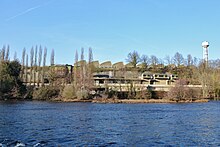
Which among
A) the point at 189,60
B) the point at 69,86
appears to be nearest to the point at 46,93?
the point at 69,86

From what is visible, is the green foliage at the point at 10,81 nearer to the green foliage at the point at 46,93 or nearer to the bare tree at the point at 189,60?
the green foliage at the point at 46,93

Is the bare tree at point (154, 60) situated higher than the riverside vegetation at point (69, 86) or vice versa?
the bare tree at point (154, 60)

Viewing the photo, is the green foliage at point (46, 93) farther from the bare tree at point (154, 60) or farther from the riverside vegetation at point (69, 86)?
the bare tree at point (154, 60)

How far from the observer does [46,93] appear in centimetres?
8088

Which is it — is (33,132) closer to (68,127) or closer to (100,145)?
(68,127)

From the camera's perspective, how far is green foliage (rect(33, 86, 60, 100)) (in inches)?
3174

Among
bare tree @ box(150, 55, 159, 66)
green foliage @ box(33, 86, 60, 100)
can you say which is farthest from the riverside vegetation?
bare tree @ box(150, 55, 159, 66)

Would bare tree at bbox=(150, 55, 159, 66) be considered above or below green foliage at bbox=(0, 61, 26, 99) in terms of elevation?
above

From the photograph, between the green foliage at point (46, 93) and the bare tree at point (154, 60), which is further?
the bare tree at point (154, 60)

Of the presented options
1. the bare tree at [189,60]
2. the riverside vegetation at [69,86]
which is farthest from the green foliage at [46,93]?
the bare tree at [189,60]

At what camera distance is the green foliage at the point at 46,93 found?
3174 inches

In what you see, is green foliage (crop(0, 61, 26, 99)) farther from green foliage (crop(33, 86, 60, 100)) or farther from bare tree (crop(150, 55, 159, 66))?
bare tree (crop(150, 55, 159, 66))

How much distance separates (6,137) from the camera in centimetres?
2272

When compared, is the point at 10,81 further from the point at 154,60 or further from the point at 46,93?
the point at 154,60
